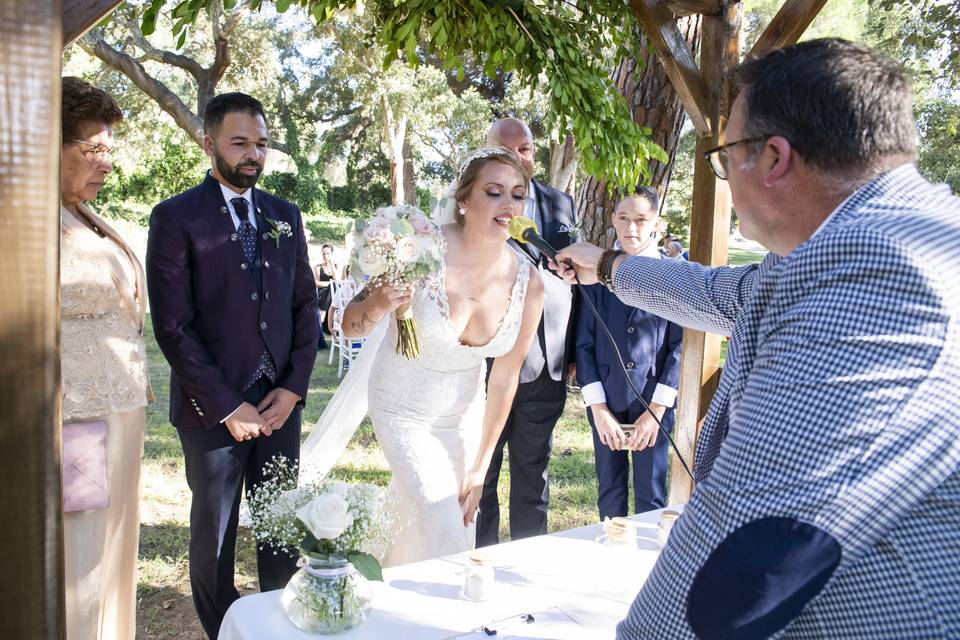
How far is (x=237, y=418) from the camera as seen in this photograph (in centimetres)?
339

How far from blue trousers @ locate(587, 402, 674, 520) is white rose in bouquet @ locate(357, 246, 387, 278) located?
6.42 feet

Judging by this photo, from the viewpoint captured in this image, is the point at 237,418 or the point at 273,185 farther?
the point at 273,185

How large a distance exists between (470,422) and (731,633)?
273cm

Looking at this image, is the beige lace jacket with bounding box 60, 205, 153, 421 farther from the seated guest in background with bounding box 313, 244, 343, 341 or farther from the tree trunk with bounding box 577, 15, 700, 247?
the seated guest in background with bounding box 313, 244, 343, 341

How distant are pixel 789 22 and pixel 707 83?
48 centimetres

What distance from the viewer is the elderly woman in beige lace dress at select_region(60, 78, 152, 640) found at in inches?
113

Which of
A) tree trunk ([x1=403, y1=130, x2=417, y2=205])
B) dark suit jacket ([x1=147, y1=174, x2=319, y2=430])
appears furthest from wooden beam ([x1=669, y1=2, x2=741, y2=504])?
tree trunk ([x1=403, y1=130, x2=417, y2=205])

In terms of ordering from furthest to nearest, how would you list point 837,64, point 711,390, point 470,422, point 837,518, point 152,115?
point 152,115
point 711,390
point 470,422
point 837,64
point 837,518

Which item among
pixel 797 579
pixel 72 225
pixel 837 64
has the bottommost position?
pixel 797 579

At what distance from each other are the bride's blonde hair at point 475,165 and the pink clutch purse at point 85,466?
1.99 meters

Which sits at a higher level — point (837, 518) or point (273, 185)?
point (273, 185)

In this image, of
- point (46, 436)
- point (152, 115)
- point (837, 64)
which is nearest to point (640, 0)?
point (837, 64)

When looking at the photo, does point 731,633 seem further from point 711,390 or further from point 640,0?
point 640,0

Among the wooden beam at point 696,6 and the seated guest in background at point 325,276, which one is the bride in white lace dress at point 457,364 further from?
the seated guest in background at point 325,276
